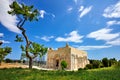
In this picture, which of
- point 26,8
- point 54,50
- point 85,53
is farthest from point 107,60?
point 85,53

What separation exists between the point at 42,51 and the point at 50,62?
2841 centimetres

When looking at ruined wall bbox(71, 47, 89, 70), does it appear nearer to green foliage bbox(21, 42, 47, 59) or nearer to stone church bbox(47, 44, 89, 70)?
stone church bbox(47, 44, 89, 70)

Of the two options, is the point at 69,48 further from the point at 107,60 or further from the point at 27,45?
the point at 27,45

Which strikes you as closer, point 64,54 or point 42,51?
point 42,51

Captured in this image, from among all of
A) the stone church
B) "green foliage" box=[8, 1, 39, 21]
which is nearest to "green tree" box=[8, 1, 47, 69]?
"green foliage" box=[8, 1, 39, 21]

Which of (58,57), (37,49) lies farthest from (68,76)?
(58,57)

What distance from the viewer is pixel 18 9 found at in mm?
27328

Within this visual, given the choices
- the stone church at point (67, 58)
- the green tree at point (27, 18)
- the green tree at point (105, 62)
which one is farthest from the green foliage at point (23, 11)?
the stone church at point (67, 58)

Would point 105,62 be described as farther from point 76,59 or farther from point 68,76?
point 76,59

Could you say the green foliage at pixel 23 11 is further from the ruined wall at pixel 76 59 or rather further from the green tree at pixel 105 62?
the ruined wall at pixel 76 59

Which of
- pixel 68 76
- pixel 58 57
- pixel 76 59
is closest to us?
pixel 68 76

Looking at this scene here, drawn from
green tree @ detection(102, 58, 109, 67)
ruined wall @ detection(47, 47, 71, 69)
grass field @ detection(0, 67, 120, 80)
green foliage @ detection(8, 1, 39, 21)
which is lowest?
grass field @ detection(0, 67, 120, 80)

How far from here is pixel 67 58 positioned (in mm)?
48344

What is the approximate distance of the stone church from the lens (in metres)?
47.9
